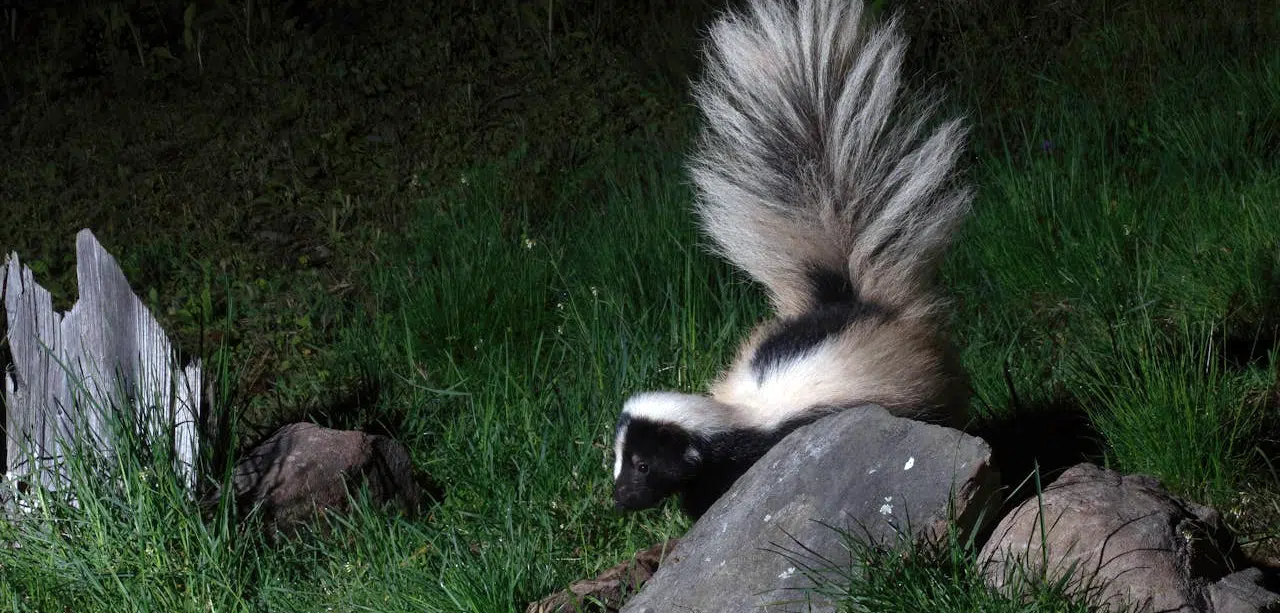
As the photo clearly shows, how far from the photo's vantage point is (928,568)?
2605mm

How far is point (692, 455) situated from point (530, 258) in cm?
179

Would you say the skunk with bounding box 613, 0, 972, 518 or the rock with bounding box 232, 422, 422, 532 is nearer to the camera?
the skunk with bounding box 613, 0, 972, 518

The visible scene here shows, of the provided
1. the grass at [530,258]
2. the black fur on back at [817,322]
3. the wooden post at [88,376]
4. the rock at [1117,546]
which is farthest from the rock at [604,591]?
the wooden post at [88,376]

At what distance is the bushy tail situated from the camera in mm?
3592

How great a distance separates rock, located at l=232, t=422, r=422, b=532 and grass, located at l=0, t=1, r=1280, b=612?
4.1 inches

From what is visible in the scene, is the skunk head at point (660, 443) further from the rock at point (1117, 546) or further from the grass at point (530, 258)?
the rock at point (1117, 546)

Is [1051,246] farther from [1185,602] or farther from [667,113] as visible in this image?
[667,113]

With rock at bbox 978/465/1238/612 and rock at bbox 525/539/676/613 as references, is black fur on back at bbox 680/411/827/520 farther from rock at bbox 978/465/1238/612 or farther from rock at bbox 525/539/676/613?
rock at bbox 978/465/1238/612

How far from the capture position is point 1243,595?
2568 mm

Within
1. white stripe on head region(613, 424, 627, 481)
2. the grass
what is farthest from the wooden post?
white stripe on head region(613, 424, 627, 481)

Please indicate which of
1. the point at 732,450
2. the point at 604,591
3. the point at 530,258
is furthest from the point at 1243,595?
the point at 530,258

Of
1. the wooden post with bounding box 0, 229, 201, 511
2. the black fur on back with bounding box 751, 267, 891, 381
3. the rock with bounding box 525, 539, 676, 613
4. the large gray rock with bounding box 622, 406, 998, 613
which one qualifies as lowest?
the rock with bounding box 525, 539, 676, 613

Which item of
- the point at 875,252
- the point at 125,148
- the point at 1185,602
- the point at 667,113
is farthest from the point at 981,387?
the point at 125,148

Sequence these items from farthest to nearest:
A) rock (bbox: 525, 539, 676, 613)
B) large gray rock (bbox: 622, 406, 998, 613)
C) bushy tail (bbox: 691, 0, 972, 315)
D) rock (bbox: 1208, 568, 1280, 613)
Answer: bushy tail (bbox: 691, 0, 972, 315)
rock (bbox: 525, 539, 676, 613)
large gray rock (bbox: 622, 406, 998, 613)
rock (bbox: 1208, 568, 1280, 613)
